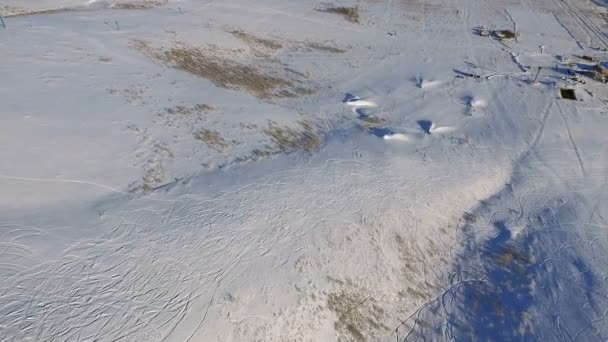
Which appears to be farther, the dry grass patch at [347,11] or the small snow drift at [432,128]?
the dry grass patch at [347,11]

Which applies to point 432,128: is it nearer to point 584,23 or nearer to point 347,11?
point 347,11

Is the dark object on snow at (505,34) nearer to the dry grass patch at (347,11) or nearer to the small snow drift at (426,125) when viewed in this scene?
the dry grass patch at (347,11)

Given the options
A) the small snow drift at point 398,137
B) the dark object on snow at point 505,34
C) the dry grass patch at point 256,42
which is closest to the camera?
the small snow drift at point 398,137

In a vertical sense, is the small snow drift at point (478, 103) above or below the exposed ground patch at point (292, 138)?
below

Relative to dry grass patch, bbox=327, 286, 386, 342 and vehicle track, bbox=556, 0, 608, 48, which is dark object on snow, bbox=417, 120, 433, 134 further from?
vehicle track, bbox=556, 0, 608, 48

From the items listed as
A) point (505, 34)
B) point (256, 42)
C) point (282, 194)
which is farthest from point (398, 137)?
point (505, 34)

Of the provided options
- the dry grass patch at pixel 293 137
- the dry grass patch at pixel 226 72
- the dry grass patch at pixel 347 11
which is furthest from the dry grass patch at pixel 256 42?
the dry grass patch at pixel 293 137

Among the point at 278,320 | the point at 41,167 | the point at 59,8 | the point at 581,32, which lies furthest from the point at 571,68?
the point at 59,8

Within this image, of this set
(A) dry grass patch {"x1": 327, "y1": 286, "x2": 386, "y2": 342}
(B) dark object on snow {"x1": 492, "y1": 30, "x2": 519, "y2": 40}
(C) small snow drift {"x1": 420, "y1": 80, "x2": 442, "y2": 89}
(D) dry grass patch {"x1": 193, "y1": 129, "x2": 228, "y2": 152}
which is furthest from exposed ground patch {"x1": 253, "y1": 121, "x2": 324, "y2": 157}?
(B) dark object on snow {"x1": 492, "y1": 30, "x2": 519, "y2": 40}
